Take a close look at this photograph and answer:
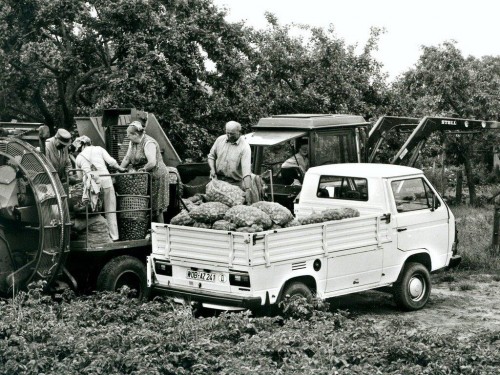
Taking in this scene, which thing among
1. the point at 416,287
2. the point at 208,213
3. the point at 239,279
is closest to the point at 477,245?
the point at 416,287

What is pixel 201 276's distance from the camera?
34.2 ft

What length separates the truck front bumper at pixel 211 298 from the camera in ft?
32.5

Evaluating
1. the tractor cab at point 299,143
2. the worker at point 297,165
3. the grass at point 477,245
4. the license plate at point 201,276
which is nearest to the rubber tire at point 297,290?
A: the license plate at point 201,276

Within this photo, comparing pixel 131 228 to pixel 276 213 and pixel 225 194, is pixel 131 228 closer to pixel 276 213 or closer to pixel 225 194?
pixel 225 194

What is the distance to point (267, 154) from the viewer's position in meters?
15.9

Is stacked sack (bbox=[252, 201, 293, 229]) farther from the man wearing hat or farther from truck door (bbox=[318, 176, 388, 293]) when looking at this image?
the man wearing hat

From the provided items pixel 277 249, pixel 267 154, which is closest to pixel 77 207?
pixel 277 249

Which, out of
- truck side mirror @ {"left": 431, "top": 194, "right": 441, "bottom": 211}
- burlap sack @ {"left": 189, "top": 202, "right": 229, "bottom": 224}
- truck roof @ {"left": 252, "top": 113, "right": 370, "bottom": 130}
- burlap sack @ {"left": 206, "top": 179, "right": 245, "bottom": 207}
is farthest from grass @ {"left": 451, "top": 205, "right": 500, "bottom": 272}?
burlap sack @ {"left": 189, "top": 202, "right": 229, "bottom": 224}

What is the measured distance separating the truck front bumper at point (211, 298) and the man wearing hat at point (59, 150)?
222 centimetres

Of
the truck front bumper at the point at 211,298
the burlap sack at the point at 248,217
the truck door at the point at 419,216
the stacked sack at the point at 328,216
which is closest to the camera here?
the truck front bumper at the point at 211,298

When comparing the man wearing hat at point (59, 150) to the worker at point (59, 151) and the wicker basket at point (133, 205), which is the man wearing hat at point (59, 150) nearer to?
the worker at point (59, 151)

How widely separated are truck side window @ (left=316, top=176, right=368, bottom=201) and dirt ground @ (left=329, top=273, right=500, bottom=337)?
1.46m

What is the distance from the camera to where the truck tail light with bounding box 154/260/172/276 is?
10805 millimetres

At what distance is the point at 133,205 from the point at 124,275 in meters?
0.97
